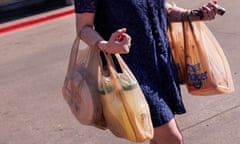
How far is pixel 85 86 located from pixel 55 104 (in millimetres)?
2954

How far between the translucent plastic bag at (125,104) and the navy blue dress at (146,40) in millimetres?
132

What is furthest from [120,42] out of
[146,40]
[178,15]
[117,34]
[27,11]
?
[27,11]

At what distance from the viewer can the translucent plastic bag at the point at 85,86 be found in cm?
297

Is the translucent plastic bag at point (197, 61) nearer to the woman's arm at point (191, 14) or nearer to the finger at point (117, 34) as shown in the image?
the woman's arm at point (191, 14)

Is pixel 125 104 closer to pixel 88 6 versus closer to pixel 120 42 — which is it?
pixel 120 42

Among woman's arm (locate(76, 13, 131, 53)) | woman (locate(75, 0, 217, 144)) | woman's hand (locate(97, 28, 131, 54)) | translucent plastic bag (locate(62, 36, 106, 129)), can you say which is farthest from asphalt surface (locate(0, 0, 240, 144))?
woman's hand (locate(97, 28, 131, 54))

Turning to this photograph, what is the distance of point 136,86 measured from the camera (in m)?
2.94

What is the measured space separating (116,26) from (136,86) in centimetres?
33

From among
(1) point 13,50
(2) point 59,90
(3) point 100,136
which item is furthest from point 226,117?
(1) point 13,50

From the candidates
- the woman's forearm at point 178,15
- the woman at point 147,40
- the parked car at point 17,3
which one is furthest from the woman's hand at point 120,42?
the parked car at point 17,3

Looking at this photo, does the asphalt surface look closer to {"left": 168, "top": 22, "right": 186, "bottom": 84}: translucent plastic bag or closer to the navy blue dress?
{"left": 168, "top": 22, "right": 186, "bottom": 84}: translucent plastic bag

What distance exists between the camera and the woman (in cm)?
303

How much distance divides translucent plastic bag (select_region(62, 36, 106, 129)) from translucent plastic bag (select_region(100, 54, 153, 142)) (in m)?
0.05

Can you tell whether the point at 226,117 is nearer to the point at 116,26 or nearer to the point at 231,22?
the point at 116,26
